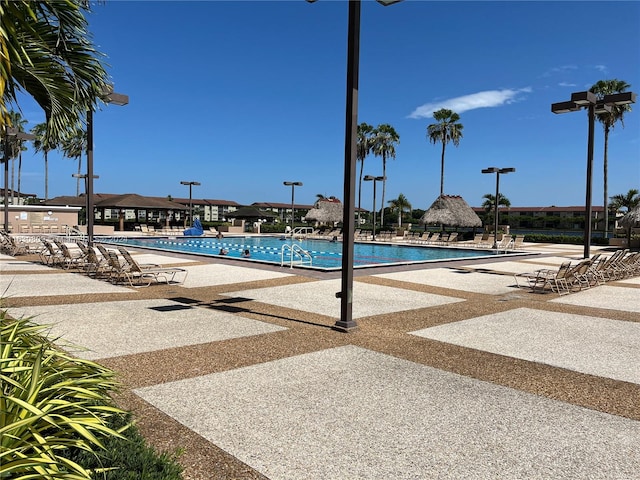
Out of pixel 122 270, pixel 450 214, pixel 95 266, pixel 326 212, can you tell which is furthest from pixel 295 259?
pixel 326 212

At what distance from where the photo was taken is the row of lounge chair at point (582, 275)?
10.8 m

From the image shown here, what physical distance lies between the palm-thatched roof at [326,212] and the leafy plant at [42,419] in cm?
3969

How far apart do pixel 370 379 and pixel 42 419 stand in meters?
2.87

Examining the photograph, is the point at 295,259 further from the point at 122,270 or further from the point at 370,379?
the point at 370,379

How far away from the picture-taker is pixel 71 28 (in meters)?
4.62

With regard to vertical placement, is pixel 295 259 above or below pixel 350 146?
below

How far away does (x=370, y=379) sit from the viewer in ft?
14.6

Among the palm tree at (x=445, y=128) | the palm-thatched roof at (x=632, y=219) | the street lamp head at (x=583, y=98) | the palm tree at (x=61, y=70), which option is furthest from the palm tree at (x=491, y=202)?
the palm tree at (x=61, y=70)

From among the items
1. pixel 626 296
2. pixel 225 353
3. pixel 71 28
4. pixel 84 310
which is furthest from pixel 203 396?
pixel 626 296

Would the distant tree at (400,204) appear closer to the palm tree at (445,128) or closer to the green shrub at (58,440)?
the palm tree at (445,128)

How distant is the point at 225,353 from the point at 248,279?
6352 millimetres

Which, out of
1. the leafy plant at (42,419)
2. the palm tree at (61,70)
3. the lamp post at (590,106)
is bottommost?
the leafy plant at (42,419)

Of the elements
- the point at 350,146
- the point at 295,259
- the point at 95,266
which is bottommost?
the point at 295,259

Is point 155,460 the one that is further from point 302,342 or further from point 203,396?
point 302,342
